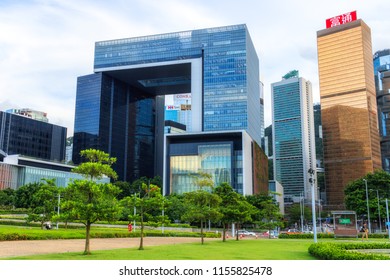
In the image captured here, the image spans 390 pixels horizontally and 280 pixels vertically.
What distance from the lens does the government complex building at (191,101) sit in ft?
323

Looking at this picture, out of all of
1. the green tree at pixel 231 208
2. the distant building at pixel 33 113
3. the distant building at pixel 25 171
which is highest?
the distant building at pixel 33 113

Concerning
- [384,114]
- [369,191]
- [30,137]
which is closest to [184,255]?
[369,191]

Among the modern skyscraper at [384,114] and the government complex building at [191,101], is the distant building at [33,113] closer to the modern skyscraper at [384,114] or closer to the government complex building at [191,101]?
the government complex building at [191,101]

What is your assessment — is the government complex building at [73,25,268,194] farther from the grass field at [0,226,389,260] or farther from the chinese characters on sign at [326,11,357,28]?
the grass field at [0,226,389,260]

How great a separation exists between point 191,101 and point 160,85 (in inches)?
836

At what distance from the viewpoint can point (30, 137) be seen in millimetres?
151125

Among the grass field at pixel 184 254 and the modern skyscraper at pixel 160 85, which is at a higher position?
the modern skyscraper at pixel 160 85

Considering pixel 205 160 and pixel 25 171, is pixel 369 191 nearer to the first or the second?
pixel 205 160

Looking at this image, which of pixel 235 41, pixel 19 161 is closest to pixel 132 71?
pixel 235 41

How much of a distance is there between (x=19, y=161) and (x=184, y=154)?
50.5m

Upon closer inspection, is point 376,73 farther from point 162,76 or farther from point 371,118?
point 162,76

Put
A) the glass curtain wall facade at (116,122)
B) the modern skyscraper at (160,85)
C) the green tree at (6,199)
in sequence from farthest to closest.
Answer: the glass curtain wall facade at (116,122)
the modern skyscraper at (160,85)
the green tree at (6,199)

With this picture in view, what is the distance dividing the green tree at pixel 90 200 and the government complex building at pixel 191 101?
243 feet

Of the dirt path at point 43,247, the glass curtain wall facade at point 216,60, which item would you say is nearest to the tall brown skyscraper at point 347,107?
the glass curtain wall facade at point 216,60
